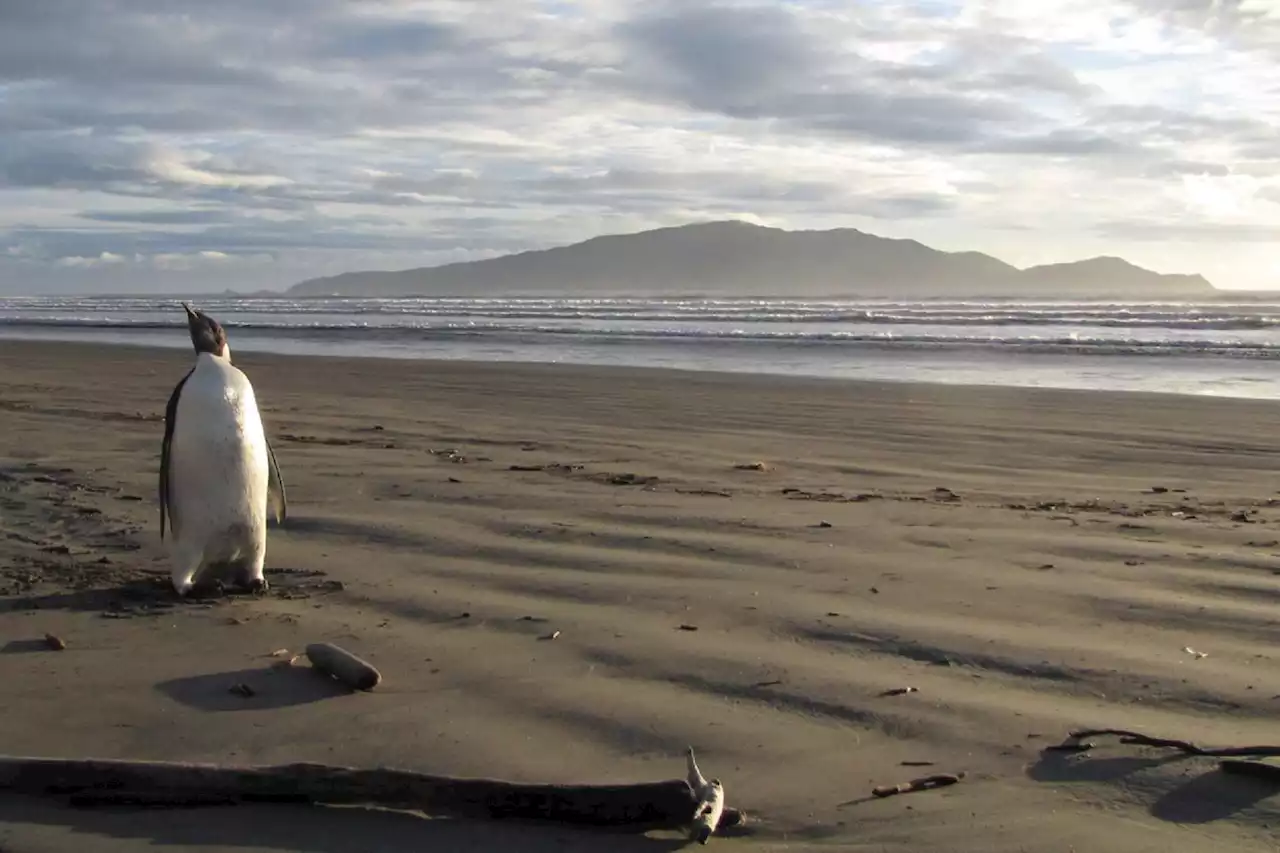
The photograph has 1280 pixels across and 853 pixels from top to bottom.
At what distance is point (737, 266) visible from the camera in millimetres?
173875

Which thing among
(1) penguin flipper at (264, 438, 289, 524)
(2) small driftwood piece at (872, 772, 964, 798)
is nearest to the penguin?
(1) penguin flipper at (264, 438, 289, 524)

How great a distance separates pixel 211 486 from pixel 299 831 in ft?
7.91

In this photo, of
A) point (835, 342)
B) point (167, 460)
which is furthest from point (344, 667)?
point (835, 342)

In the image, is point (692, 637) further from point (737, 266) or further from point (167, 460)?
point (737, 266)

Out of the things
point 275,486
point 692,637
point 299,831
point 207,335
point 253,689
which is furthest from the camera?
point 275,486

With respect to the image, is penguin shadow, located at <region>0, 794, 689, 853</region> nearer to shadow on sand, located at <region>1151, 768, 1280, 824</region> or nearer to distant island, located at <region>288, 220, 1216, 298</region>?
shadow on sand, located at <region>1151, 768, 1280, 824</region>

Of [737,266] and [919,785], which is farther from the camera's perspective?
[737,266]

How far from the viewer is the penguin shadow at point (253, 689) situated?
11.5ft

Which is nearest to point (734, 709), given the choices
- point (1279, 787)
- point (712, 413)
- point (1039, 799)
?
point (1039, 799)

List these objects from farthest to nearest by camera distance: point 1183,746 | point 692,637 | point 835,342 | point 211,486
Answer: point 835,342, point 211,486, point 692,637, point 1183,746

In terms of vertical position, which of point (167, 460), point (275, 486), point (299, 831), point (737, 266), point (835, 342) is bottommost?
point (299, 831)

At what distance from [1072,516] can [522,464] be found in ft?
11.3

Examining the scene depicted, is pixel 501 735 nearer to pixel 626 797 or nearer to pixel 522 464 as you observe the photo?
pixel 626 797

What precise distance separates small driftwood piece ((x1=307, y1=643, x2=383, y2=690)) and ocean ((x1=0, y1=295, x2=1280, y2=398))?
12395 millimetres
